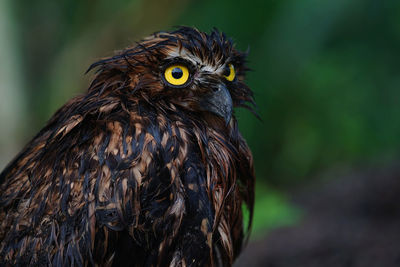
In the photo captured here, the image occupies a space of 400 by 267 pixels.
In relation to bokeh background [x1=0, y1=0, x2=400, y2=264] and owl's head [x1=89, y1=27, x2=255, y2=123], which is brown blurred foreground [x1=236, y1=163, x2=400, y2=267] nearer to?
bokeh background [x1=0, y1=0, x2=400, y2=264]

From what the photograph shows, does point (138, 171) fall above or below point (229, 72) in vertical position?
below

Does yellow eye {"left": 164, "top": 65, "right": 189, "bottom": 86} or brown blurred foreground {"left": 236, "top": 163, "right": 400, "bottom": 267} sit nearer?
yellow eye {"left": 164, "top": 65, "right": 189, "bottom": 86}

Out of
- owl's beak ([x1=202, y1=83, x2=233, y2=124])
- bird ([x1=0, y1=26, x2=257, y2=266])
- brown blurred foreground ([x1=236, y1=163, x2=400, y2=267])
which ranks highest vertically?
owl's beak ([x1=202, y1=83, x2=233, y2=124])

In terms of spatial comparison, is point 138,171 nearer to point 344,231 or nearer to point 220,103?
point 220,103

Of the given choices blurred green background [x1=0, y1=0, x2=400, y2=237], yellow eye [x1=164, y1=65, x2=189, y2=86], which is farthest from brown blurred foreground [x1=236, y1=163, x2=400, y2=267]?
yellow eye [x1=164, y1=65, x2=189, y2=86]

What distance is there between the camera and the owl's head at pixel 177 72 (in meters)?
2.69

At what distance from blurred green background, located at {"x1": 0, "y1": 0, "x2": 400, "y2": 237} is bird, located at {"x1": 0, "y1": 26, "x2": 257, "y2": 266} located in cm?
430

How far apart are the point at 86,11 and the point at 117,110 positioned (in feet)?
26.9

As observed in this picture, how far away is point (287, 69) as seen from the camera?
28.0 ft

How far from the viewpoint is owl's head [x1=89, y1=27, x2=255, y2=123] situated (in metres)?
2.69

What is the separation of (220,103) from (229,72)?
0.25 meters

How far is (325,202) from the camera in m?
6.17

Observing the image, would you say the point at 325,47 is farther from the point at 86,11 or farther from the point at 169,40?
the point at 169,40

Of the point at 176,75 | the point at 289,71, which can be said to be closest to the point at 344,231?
the point at 176,75
